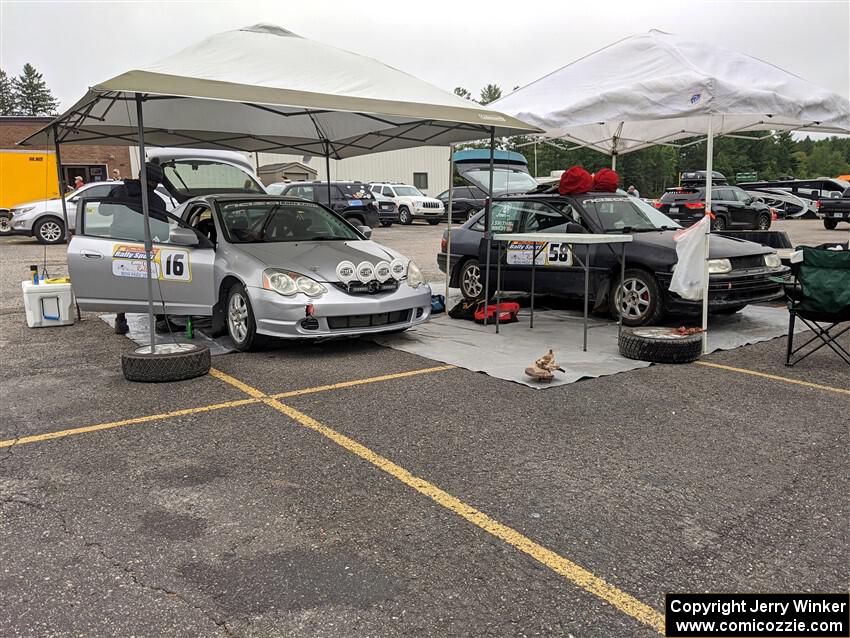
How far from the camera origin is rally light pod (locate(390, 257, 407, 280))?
23.0 ft

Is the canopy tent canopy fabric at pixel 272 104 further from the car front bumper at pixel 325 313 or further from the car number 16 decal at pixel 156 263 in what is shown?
the car front bumper at pixel 325 313

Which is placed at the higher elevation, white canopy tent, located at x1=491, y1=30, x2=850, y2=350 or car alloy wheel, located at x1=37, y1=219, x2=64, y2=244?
white canopy tent, located at x1=491, y1=30, x2=850, y2=350

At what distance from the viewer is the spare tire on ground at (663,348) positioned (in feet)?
20.6

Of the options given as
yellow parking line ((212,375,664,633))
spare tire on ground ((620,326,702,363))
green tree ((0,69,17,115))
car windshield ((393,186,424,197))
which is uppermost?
green tree ((0,69,17,115))

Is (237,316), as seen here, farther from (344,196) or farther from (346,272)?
(344,196)

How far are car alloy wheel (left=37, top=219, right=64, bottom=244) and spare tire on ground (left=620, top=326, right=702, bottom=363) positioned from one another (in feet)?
54.5

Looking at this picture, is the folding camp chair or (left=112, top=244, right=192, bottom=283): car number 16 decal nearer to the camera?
the folding camp chair

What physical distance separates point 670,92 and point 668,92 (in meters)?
0.02

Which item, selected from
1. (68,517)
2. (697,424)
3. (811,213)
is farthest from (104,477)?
(811,213)

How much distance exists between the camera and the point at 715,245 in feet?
25.4

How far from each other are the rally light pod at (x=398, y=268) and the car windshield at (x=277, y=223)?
2.76 ft

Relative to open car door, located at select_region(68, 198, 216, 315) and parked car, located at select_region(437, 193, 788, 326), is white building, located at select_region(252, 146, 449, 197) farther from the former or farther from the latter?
open car door, located at select_region(68, 198, 216, 315)

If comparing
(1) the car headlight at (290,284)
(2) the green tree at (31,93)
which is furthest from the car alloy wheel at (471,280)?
(2) the green tree at (31,93)

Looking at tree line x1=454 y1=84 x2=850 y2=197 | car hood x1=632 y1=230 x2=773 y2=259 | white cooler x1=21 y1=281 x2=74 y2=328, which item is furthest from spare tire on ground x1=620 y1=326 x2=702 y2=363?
tree line x1=454 y1=84 x2=850 y2=197
